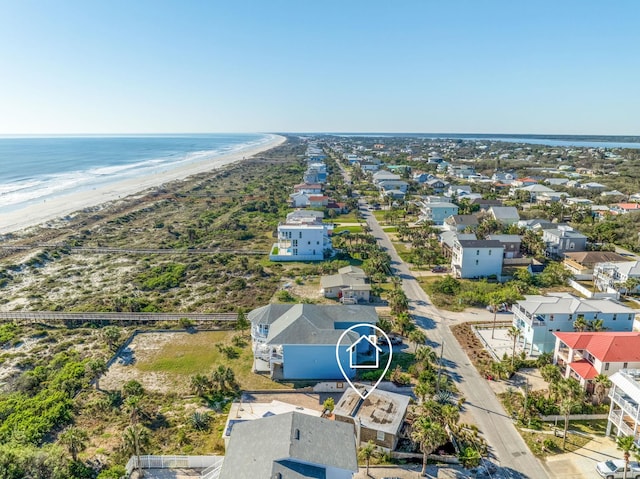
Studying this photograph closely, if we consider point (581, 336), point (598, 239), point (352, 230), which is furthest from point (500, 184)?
point (581, 336)

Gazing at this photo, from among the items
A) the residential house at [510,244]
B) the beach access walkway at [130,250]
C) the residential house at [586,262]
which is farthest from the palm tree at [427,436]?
the beach access walkway at [130,250]

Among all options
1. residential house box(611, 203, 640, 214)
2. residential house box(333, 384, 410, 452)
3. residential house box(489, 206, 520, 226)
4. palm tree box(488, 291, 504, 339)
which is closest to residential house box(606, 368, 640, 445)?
residential house box(333, 384, 410, 452)

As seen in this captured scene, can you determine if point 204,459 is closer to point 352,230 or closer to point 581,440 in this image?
point 581,440

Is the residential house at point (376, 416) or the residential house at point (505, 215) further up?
the residential house at point (505, 215)

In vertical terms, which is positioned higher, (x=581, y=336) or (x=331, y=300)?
(x=581, y=336)

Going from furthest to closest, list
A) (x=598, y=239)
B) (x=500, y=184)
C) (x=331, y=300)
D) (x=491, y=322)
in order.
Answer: (x=500, y=184)
(x=598, y=239)
(x=331, y=300)
(x=491, y=322)

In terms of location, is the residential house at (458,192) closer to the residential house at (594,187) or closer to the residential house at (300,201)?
the residential house at (594,187)
